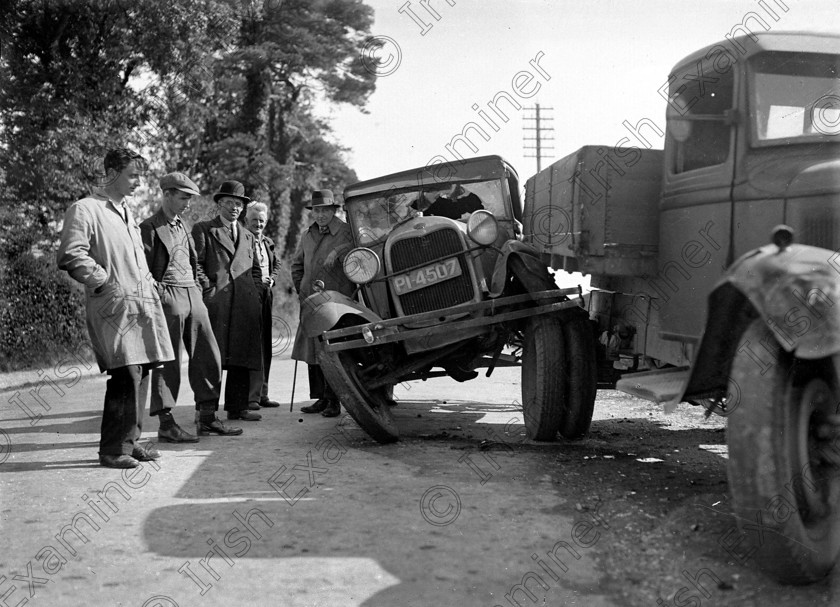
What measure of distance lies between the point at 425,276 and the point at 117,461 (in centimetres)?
246

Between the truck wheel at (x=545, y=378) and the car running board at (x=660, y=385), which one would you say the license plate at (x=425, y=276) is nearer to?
the truck wheel at (x=545, y=378)

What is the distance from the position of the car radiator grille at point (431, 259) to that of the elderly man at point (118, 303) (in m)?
1.81

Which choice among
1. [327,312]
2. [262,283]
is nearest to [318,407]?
[262,283]

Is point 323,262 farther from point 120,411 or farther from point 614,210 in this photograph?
point 614,210

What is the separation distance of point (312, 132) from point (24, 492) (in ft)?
79.4

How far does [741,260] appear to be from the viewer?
10.7ft

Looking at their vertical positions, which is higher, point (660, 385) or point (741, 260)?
point (741, 260)

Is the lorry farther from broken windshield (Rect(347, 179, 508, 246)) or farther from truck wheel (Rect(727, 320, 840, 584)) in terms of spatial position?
broken windshield (Rect(347, 179, 508, 246))

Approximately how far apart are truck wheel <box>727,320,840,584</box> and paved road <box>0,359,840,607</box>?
0.15 meters

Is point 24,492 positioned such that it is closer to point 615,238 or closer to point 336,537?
point 336,537

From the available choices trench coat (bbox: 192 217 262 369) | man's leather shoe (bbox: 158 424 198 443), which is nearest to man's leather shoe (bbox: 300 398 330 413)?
trench coat (bbox: 192 217 262 369)

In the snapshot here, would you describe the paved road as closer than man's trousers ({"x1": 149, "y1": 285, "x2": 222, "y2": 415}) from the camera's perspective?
Yes

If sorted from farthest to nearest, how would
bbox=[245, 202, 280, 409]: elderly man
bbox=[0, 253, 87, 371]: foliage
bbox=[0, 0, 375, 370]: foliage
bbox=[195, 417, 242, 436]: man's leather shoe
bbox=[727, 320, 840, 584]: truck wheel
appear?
bbox=[0, 0, 375, 370]: foliage
bbox=[0, 253, 87, 371]: foliage
bbox=[245, 202, 280, 409]: elderly man
bbox=[195, 417, 242, 436]: man's leather shoe
bbox=[727, 320, 840, 584]: truck wheel

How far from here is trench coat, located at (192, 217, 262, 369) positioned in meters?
6.88
